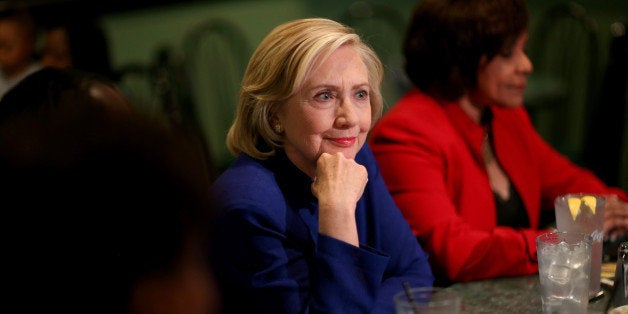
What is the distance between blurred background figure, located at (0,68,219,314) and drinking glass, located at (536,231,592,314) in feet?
2.62

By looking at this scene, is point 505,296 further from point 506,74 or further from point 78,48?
point 78,48

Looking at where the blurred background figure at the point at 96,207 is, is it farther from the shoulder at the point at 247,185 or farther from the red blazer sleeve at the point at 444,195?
the red blazer sleeve at the point at 444,195

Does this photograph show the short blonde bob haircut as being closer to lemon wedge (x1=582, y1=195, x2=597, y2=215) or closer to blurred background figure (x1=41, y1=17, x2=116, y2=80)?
lemon wedge (x1=582, y1=195, x2=597, y2=215)

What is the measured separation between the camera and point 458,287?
57.3 inches

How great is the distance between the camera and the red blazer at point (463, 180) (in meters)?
1.57

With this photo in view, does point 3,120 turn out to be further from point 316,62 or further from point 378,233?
point 378,233

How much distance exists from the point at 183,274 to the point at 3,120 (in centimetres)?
25

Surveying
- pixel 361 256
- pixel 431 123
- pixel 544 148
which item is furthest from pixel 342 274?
pixel 544 148

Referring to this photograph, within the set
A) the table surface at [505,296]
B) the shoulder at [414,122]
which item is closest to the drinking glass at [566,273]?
the table surface at [505,296]

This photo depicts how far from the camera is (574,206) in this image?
4.56 feet

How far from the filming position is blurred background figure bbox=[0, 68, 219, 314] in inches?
22.5

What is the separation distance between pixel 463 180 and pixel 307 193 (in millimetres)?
591

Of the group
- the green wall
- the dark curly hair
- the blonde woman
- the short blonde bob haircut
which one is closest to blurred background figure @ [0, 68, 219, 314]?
the blonde woman

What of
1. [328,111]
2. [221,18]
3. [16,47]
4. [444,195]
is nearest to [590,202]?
[444,195]
